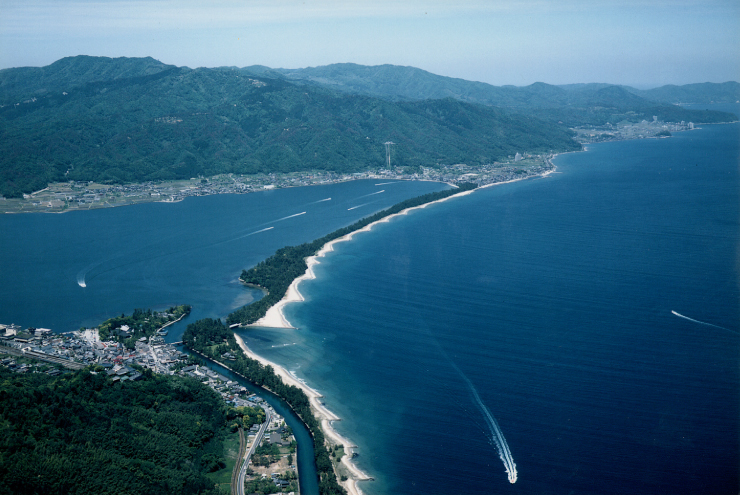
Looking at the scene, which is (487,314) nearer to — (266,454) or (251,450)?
(266,454)

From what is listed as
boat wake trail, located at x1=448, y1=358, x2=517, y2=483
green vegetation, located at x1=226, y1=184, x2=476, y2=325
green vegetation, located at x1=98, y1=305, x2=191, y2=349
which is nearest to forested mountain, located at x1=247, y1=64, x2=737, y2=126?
green vegetation, located at x1=226, y1=184, x2=476, y2=325

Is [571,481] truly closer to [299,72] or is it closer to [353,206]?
[353,206]

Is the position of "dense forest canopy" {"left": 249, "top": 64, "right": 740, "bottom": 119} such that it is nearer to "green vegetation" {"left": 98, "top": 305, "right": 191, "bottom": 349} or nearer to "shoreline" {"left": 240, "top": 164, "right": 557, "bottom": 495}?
"shoreline" {"left": 240, "top": 164, "right": 557, "bottom": 495}

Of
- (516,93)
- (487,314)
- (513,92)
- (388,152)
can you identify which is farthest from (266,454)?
(513,92)

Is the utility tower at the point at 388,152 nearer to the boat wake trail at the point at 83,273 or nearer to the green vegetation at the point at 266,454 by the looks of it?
the boat wake trail at the point at 83,273

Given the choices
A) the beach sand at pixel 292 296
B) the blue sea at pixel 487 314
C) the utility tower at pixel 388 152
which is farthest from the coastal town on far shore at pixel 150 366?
the utility tower at pixel 388 152
